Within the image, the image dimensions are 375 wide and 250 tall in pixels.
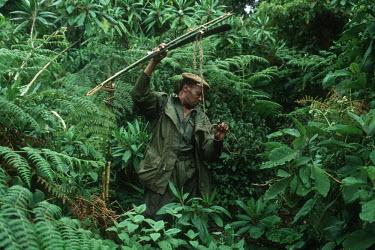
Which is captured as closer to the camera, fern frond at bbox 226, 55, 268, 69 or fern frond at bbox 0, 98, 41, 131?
fern frond at bbox 0, 98, 41, 131

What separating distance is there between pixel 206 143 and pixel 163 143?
464mm

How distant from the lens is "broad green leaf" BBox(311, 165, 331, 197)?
9.42 ft

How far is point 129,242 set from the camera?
2646mm

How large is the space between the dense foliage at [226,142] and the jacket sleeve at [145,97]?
288 mm

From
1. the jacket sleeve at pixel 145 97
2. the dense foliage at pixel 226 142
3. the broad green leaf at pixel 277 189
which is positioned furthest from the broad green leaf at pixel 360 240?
the jacket sleeve at pixel 145 97

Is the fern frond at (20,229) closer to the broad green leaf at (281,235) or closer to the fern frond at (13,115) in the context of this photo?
the fern frond at (13,115)

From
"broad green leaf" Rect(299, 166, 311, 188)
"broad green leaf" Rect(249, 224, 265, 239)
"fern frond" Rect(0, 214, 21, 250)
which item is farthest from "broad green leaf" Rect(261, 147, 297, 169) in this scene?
"fern frond" Rect(0, 214, 21, 250)

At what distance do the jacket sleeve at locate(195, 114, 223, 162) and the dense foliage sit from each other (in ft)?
1.23

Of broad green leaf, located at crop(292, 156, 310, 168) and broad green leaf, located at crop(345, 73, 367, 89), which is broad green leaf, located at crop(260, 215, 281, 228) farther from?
broad green leaf, located at crop(345, 73, 367, 89)

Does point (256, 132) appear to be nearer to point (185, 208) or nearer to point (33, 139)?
point (185, 208)

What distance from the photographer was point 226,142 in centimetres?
560

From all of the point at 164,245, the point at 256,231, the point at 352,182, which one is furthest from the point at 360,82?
the point at 164,245

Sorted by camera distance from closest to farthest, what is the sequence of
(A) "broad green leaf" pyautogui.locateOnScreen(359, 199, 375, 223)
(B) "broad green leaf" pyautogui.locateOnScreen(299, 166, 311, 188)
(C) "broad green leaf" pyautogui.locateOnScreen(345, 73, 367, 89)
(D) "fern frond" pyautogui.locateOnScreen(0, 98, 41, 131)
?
(A) "broad green leaf" pyautogui.locateOnScreen(359, 199, 375, 223) < (D) "fern frond" pyautogui.locateOnScreen(0, 98, 41, 131) < (B) "broad green leaf" pyautogui.locateOnScreen(299, 166, 311, 188) < (C) "broad green leaf" pyautogui.locateOnScreen(345, 73, 367, 89)

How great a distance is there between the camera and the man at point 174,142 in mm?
4121
